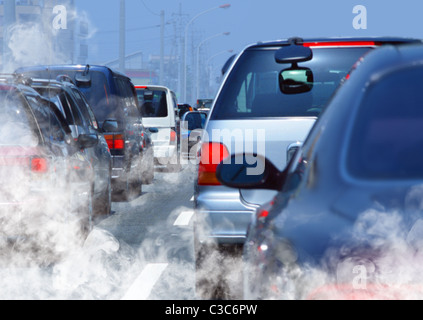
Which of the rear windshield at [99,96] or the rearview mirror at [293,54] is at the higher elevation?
the rearview mirror at [293,54]

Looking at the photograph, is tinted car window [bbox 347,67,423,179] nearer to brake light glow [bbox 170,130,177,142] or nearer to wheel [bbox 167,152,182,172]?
brake light glow [bbox 170,130,177,142]

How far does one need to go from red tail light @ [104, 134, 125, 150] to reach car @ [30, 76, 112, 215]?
4.53 ft

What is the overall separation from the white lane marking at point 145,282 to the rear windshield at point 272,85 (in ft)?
4.74

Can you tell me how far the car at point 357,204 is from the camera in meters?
2.29

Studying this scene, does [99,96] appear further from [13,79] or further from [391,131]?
[391,131]

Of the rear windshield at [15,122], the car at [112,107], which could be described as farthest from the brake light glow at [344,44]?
the car at [112,107]

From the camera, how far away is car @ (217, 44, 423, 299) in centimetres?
229

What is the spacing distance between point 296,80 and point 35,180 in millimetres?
2147

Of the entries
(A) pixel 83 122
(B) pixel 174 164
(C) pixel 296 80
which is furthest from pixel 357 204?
(B) pixel 174 164

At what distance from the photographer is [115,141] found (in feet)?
41.7

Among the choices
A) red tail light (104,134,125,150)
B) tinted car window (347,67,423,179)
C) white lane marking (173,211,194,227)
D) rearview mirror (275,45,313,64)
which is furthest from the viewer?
red tail light (104,134,125,150)

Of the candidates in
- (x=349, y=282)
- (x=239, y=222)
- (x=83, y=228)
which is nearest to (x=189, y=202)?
(x=83, y=228)

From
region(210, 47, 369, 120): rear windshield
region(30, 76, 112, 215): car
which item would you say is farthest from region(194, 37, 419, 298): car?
region(30, 76, 112, 215): car

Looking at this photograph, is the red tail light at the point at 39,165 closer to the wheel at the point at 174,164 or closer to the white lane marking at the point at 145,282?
the white lane marking at the point at 145,282
